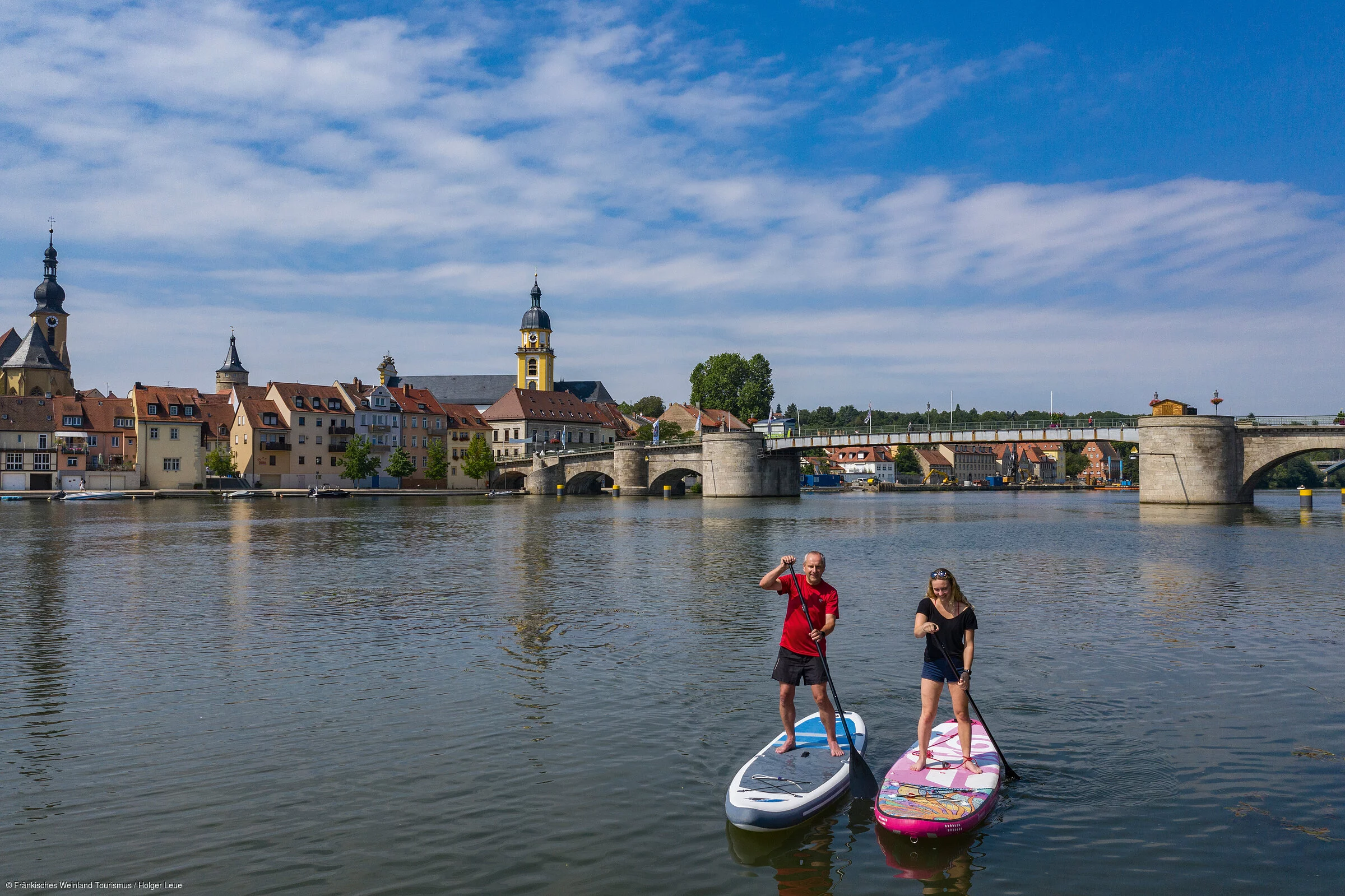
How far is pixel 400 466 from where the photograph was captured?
126 m

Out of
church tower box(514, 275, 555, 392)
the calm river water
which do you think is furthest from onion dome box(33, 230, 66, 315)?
the calm river water

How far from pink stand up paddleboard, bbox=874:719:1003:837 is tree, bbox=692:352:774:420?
5460 inches

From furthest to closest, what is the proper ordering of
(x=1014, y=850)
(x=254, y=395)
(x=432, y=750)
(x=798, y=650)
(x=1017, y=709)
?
(x=254, y=395) < (x=1017, y=709) < (x=432, y=750) < (x=798, y=650) < (x=1014, y=850)

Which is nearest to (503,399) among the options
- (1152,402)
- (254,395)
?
(254,395)

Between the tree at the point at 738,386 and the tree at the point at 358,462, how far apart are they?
168 feet

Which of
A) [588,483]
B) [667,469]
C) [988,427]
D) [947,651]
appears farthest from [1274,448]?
[588,483]

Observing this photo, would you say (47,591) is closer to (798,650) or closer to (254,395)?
(798,650)

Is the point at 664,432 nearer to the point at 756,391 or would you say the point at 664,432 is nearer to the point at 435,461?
the point at 756,391

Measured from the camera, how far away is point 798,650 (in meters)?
11.2

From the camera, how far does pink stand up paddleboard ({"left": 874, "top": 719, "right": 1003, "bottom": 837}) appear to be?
944 centimetres

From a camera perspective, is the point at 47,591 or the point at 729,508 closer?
the point at 47,591

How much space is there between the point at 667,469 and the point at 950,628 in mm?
101919

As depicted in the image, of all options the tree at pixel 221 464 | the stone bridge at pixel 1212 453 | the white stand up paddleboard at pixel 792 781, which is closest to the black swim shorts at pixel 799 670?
the white stand up paddleboard at pixel 792 781

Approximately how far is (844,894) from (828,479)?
569 feet
